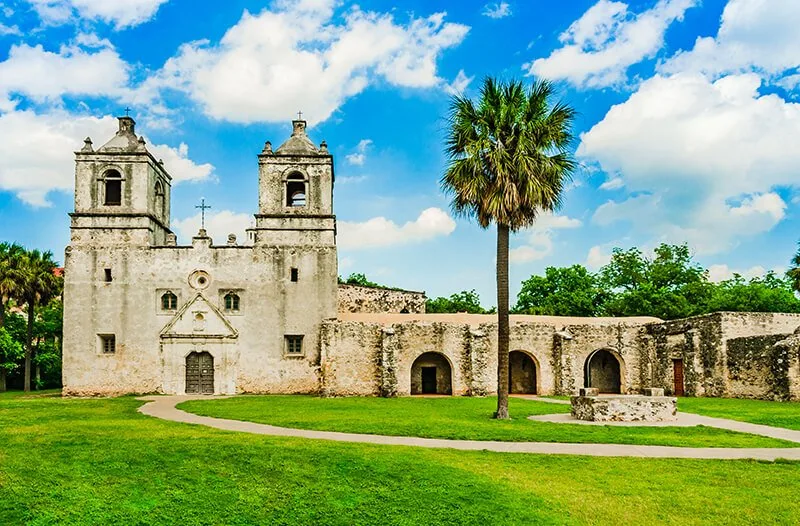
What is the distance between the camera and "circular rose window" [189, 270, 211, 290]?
32.8 m

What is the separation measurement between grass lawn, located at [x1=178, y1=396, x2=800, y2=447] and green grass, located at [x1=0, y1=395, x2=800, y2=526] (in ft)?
8.18

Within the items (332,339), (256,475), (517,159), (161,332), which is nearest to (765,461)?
(256,475)

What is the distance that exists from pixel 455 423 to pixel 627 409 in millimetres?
4566

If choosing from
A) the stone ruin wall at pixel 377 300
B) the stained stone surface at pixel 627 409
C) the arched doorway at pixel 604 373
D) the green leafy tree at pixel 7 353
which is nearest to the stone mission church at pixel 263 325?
the arched doorway at pixel 604 373

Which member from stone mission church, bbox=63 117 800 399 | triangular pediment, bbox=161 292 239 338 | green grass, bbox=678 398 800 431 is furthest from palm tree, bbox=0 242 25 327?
green grass, bbox=678 398 800 431

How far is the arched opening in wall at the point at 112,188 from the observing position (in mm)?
33406

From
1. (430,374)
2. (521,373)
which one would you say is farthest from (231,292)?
(521,373)

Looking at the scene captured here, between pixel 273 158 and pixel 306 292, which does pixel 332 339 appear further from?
pixel 273 158

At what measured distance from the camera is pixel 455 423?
17.7 m

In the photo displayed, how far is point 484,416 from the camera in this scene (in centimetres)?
2008

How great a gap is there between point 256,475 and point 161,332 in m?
22.6

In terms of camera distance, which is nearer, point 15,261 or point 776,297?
point 15,261

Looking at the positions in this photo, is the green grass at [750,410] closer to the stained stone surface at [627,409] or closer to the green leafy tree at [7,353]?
the stained stone surface at [627,409]

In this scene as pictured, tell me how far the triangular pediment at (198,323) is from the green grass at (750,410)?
19.3 meters
